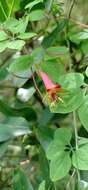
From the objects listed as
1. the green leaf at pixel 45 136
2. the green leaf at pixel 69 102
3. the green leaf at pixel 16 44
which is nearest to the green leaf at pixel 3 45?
the green leaf at pixel 16 44

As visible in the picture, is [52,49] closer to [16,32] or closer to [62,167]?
[16,32]

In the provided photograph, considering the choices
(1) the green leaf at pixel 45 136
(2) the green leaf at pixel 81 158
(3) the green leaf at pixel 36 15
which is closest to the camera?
(2) the green leaf at pixel 81 158

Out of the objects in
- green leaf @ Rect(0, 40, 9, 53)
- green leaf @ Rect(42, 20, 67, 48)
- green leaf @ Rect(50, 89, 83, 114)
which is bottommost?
green leaf @ Rect(50, 89, 83, 114)

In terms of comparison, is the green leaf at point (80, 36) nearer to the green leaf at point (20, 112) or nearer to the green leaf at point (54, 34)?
the green leaf at point (54, 34)

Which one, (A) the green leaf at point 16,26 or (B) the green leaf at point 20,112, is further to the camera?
(B) the green leaf at point 20,112

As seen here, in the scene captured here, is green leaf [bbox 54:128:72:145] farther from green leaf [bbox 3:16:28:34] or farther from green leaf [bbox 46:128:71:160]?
green leaf [bbox 3:16:28:34]

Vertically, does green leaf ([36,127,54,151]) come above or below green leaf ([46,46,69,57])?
below

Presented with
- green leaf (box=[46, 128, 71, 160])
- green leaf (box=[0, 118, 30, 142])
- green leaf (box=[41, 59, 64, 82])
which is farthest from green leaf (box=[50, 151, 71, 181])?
green leaf (box=[0, 118, 30, 142])

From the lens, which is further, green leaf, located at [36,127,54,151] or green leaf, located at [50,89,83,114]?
green leaf, located at [36,127,54,151]

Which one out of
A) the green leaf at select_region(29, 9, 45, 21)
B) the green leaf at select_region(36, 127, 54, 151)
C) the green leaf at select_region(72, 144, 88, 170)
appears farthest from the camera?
the green leaf at select_region(36, 127, 54, 151)
